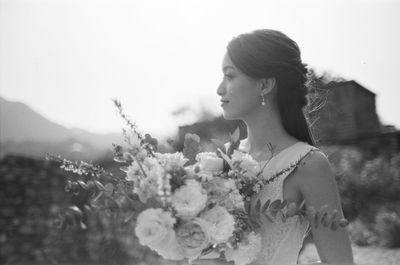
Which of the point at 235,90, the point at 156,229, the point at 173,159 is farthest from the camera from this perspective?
the point at 235,90

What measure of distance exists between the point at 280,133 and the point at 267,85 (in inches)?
10.7

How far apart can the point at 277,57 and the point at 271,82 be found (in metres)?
0.14

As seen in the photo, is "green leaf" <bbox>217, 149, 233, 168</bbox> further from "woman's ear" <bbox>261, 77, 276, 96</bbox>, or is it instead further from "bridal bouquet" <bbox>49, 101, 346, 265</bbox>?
"woman's ear" <bbox>261, 77, 276, 96</bbox>

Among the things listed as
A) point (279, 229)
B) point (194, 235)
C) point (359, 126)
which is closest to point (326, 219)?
point (194, 235)

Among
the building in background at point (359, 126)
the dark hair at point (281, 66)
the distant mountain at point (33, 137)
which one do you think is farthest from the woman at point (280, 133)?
the building in background at point (359, 126)

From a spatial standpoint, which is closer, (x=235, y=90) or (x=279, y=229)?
(x=279, y=229)

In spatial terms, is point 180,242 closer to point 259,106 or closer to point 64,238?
point 259,106

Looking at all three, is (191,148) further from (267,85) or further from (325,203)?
(267,85)

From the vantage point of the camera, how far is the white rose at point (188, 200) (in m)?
1.77

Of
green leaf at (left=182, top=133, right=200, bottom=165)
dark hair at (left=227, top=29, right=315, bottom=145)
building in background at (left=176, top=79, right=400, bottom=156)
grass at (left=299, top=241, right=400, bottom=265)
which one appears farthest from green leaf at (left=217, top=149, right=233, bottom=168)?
building in background at (left=176, top=79, right=400, bottom=156)

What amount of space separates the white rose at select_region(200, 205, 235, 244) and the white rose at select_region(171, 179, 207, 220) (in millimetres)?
53

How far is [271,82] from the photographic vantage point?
109 inches

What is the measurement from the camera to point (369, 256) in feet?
30.7

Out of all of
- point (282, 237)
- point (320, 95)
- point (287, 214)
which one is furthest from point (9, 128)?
point (287, 214)
